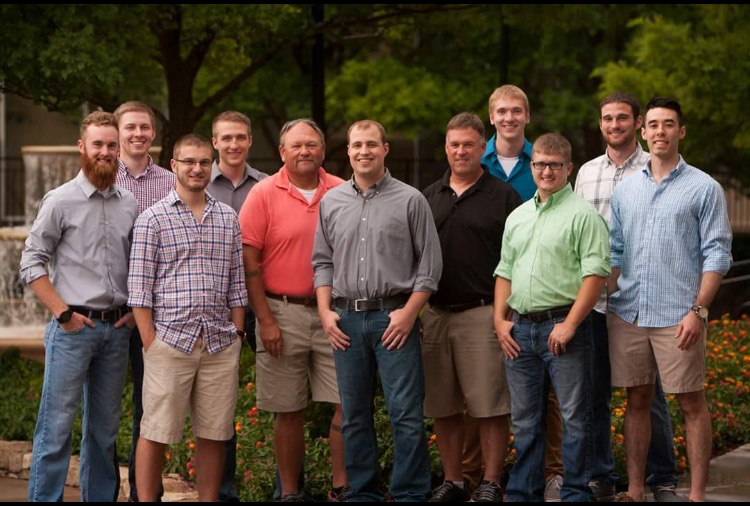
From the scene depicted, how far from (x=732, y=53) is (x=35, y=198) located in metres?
8.78

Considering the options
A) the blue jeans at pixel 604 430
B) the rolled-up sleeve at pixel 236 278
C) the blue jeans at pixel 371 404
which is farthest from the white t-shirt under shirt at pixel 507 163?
the rolled-up sleeve at pixel 236 278

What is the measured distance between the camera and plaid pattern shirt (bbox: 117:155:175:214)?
22.7ft

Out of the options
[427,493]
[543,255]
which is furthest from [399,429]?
[543,255]

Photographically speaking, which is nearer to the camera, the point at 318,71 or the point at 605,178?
the point at 605,178

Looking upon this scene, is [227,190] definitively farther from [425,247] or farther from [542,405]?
[542,405]

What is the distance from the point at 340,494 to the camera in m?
6.85

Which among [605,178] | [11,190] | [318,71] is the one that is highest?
[318,71]

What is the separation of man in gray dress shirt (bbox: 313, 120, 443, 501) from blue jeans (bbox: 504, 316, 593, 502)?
0.52 meters

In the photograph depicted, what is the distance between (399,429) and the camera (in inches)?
257

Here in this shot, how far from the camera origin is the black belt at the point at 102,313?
6.33 metres

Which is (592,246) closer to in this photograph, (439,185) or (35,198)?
(439,185)

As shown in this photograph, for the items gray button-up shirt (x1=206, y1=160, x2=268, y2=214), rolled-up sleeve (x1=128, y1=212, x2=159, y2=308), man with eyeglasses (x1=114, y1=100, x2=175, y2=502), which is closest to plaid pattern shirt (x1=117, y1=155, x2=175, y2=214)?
man with eyeglasses (x1=114, y1=100, x2=175, y2=502)

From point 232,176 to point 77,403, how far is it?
1.71m

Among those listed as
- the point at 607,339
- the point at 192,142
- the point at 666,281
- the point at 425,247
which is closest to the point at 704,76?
the point at 607,339
